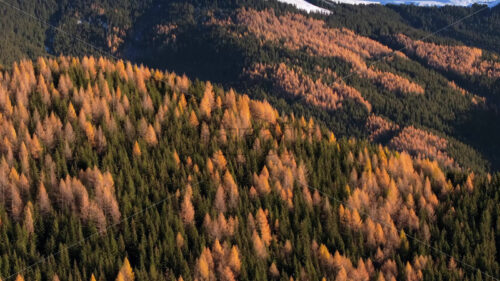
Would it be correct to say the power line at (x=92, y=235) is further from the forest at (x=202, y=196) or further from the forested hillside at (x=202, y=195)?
the forested hillside at (x=202, y=195)

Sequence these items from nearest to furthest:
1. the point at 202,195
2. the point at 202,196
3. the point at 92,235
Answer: the point at 92,235, the point at 202,196, the point at 202,195

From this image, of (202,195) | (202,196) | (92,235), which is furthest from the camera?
(202,195)

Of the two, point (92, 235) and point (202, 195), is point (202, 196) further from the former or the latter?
point (92, 235)

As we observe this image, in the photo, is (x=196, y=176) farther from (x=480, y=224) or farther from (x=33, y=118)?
(x=480, y=224)

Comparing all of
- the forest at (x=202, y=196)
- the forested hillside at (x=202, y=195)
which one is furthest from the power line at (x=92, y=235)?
the forested hillside at (x=202, y=195)

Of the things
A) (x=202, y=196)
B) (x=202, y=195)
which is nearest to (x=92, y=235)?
(x=202, y=196)

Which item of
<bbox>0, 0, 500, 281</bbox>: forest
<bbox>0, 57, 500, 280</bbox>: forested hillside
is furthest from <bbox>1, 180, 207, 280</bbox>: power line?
<bbox>0, 57, 500, 280</bbox>: forested hillside

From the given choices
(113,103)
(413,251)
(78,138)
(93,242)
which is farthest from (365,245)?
(113,103)

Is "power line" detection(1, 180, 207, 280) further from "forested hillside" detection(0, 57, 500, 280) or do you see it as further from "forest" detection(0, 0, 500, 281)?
"forested hillside" detection(0, 57, 500, 280)

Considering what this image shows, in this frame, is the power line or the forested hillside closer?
the power line

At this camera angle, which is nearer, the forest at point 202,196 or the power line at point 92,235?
the power line at point 92,235
